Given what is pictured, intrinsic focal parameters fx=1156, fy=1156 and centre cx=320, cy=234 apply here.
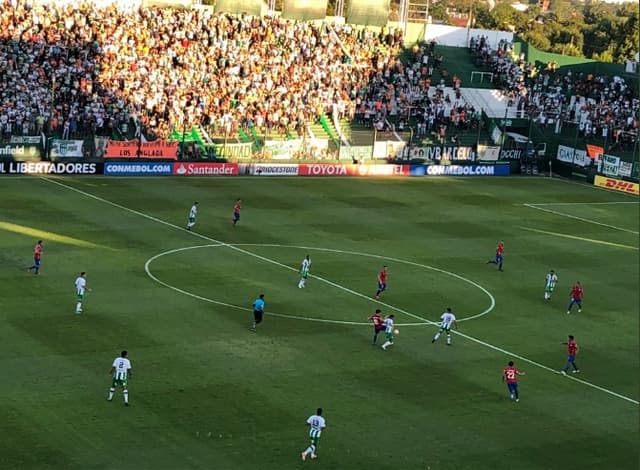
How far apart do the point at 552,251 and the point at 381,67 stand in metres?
32.2

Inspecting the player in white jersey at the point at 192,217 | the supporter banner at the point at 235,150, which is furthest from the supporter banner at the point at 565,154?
the player in white jersey at the point at 192,217

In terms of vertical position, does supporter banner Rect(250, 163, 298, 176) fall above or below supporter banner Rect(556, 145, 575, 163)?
below

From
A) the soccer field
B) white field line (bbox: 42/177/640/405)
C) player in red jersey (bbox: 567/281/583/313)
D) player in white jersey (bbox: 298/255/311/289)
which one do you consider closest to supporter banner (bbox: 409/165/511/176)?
the soccer field

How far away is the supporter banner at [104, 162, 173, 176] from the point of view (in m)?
66.6

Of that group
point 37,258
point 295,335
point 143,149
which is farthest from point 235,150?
point 295,335

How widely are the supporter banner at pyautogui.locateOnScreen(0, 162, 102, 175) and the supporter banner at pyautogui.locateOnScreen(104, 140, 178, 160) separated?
4.51ft

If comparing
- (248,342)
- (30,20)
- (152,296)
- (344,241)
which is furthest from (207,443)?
(30,20)

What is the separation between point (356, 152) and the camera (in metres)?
77.2

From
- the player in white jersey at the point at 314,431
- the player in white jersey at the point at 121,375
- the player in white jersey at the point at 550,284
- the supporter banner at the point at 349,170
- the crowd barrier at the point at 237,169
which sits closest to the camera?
the player in white jersey at the point at 314,431

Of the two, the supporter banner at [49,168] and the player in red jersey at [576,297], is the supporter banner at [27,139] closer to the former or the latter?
the supporter banner at [49,168]

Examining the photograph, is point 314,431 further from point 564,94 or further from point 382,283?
point 564,94

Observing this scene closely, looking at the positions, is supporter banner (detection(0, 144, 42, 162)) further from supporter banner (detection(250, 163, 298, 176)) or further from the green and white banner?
supporter banner (detection(250, 163, 298, 176))

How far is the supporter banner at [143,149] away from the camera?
67.1 m

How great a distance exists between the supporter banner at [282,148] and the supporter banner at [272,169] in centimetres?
77
